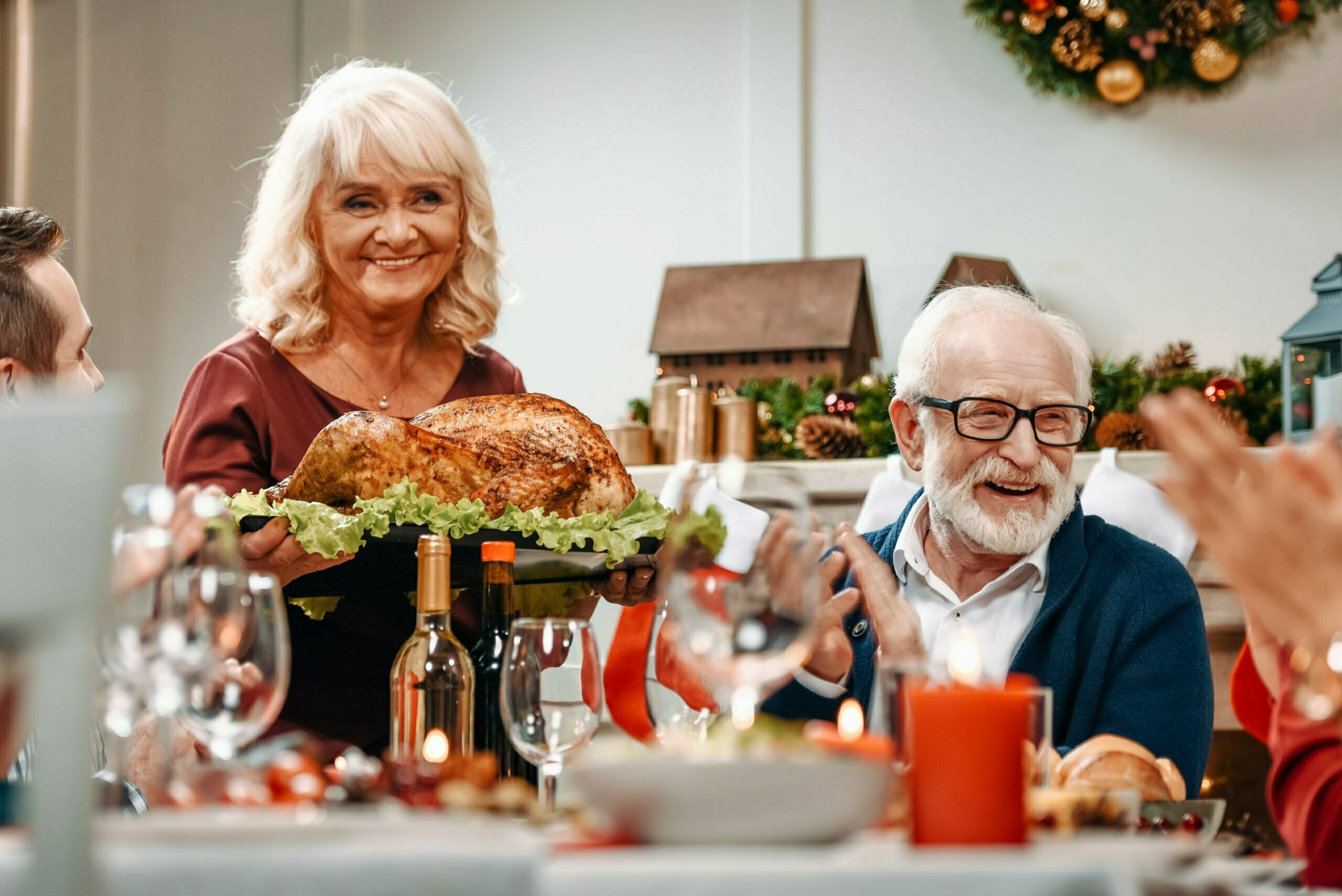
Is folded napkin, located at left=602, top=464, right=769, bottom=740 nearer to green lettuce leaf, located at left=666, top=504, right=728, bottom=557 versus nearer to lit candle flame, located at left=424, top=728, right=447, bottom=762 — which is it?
green lettuce leaf, located at left=666, top=504, right=728, bottom=557

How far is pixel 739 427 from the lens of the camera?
145 inches

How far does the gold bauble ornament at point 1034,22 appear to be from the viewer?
3.94m

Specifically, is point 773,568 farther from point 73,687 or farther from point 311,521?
point 311,521

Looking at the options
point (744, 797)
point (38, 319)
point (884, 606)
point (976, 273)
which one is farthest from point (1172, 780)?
point (976, 273)

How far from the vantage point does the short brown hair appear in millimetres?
1817

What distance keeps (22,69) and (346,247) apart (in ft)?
11.1

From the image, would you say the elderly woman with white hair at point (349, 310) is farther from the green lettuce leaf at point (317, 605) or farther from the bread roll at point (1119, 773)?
the bread roll at point (1119, 773)

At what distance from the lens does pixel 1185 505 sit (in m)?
0.86

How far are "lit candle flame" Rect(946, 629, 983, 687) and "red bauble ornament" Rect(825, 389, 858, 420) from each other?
2706mm

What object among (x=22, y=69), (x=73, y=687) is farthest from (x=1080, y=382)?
(x=22, y=69)

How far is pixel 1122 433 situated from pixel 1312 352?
0.46 m

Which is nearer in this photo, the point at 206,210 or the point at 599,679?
the point at 599,679

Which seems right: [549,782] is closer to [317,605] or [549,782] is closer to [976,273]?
[317,605]

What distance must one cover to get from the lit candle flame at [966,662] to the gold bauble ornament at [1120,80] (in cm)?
336
